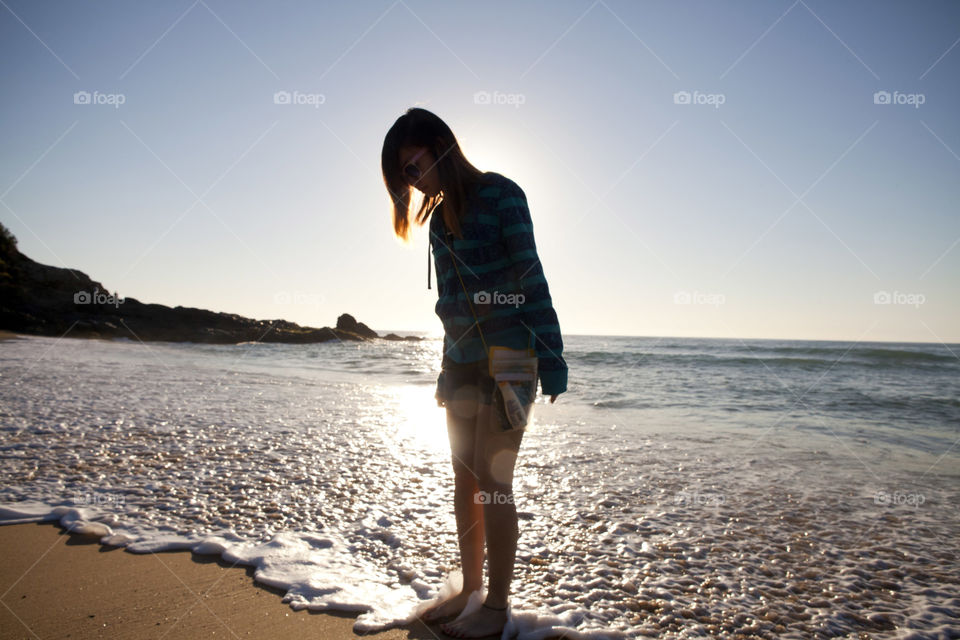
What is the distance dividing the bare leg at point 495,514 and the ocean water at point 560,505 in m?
0.12

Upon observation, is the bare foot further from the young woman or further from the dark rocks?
the dark rocks

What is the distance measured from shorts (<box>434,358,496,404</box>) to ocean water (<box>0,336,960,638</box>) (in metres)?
0.87

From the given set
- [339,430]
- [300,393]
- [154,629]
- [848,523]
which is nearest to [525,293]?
[154,629]

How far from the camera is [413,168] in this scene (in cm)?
190

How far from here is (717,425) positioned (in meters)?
6.95

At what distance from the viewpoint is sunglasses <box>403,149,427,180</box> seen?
1.88 m

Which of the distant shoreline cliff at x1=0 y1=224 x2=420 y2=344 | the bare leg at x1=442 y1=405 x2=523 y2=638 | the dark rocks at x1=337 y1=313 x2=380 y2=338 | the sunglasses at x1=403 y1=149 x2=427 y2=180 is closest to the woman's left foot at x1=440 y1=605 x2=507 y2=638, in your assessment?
the bare leg at x1=442 y1=405 x2=523 y2=638

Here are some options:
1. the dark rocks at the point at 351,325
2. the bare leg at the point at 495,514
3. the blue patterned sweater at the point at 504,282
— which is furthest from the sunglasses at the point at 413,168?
the dark rocks at the point at 351,325

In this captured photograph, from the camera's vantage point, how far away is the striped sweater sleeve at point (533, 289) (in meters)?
1.79

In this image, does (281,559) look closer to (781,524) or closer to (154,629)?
(154,629)

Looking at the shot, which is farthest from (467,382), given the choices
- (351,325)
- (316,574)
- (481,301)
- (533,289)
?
(351,325)

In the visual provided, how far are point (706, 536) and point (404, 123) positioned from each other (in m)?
2.70

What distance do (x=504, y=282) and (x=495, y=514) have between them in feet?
2.65

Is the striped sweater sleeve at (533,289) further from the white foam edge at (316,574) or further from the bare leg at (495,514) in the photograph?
the white foam edge at (316,574)
